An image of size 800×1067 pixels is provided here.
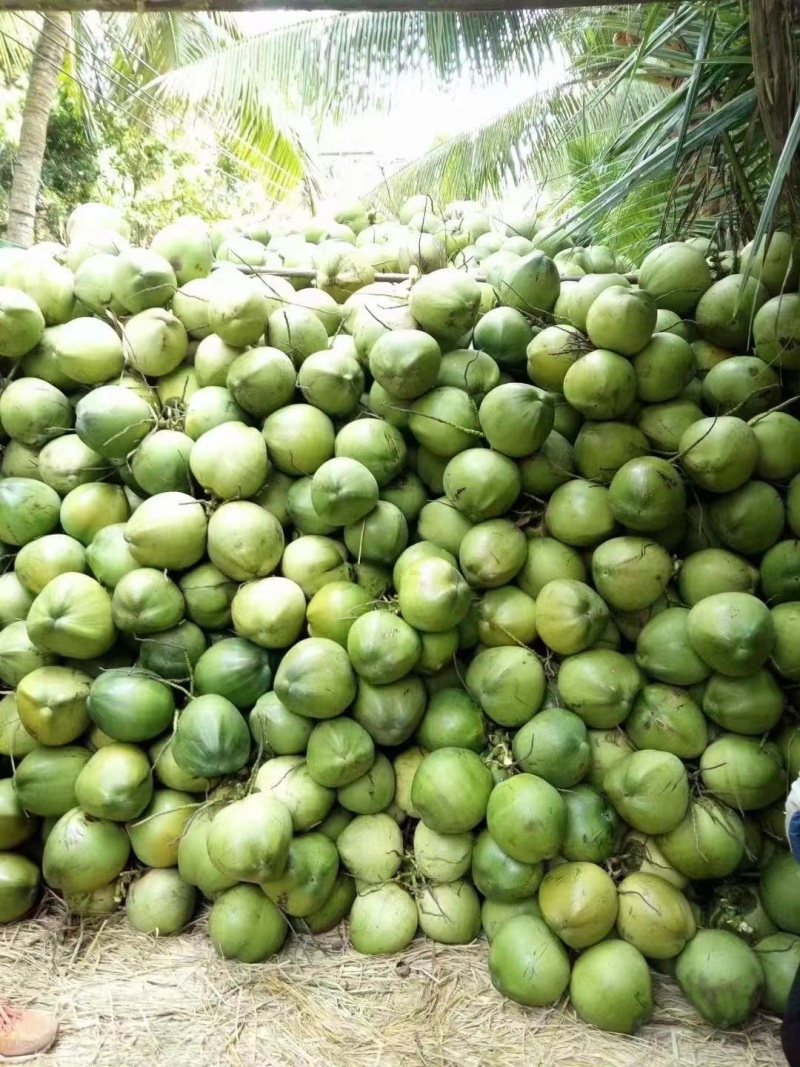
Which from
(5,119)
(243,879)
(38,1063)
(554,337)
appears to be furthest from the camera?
(5,119)

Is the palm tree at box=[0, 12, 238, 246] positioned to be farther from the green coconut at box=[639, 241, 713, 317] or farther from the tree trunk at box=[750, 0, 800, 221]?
the tree trunk at box=[750, 0, 800, 221]

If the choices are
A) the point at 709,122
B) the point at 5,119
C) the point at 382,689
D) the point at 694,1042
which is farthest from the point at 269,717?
the point at 5,119

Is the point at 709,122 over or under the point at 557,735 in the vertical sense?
over

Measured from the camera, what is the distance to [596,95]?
9.25 feet

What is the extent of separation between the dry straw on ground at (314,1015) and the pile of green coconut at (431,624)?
0.07 meters

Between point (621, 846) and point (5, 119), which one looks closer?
point (621, 846)

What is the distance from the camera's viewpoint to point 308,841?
2.15m

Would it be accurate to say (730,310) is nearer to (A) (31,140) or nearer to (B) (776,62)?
(B) (776,62)

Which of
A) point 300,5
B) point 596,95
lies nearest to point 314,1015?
point 300,5

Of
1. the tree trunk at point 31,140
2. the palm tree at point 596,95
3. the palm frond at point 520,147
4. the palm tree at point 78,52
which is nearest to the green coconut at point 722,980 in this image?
the palm tree at point 596,95

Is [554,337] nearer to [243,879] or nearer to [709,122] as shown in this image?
[709,122]

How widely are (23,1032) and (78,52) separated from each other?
20.9 ft

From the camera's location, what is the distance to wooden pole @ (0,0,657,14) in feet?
4.71

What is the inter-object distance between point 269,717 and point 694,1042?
4.49 ft
